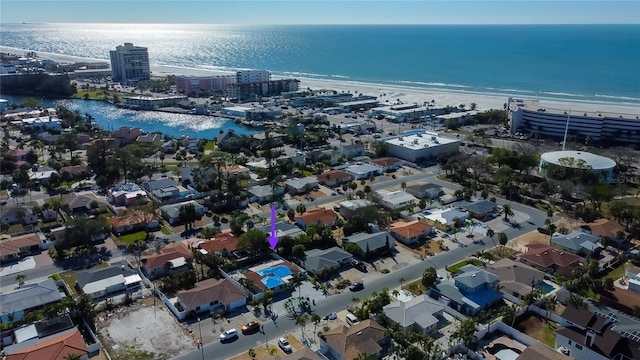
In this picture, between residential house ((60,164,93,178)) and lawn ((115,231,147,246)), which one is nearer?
lawn ((115,231,147,246))

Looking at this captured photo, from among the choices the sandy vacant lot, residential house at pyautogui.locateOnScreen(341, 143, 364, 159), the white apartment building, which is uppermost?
the white apartment building

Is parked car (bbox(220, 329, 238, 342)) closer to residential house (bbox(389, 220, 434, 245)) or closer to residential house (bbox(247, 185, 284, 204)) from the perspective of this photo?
residential house (bbox(389, 220, 434, 245))

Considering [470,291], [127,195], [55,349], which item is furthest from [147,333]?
[127,195]

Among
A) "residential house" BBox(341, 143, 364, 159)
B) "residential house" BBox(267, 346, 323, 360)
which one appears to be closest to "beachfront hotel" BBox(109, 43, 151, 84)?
"residential house" BBox(341, 143, 364, 159)

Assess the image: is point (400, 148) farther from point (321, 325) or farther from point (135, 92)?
point (135, 92)

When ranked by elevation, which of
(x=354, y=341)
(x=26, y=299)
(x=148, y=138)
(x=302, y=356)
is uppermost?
(x=148, y=138)

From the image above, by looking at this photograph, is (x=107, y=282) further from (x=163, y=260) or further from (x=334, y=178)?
(x=334, y=178)

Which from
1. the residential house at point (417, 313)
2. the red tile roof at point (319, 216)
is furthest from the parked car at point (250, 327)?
the red tile roof at point (319, 216)
